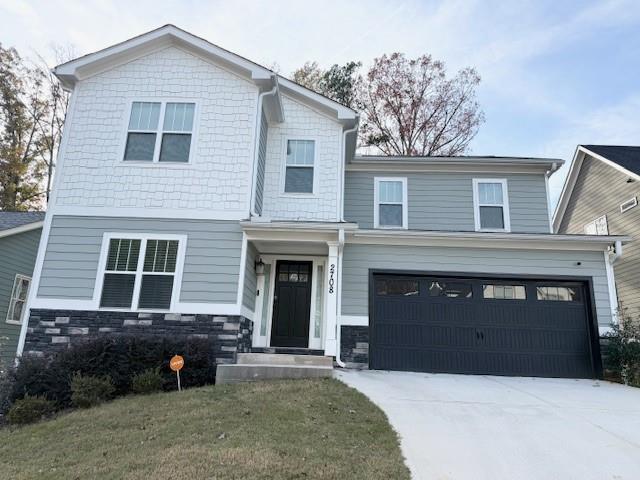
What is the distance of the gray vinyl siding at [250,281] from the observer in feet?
26.9

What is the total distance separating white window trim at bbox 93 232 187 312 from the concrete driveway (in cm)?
339

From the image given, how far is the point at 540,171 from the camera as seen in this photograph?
11.2m

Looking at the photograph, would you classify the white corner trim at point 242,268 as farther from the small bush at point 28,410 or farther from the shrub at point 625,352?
the shrub at point 625,352

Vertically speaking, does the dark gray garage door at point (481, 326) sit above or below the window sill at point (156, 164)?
below

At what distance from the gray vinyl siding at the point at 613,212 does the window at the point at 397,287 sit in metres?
6.32

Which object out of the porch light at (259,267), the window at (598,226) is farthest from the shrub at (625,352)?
the porch light at (259,267)

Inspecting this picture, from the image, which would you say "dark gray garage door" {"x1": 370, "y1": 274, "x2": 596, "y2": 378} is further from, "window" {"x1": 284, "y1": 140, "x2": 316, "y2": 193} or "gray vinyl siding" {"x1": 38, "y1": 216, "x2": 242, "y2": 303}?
"gray vinyl siding" {"x1": 38, "y1": 216, "x2": 242, "y2": 303}

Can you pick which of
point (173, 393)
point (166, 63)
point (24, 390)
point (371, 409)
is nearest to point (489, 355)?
point (371, 409)

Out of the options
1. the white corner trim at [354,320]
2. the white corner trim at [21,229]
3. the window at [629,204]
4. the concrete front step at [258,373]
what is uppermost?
the window at [629,204]

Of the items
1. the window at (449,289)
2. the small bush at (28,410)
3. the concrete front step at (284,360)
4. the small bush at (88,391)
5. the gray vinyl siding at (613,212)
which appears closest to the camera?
the small bush at (28,410)

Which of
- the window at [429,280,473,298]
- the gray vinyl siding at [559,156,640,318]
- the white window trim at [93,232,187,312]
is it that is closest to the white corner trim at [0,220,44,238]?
the white window trim at [93,232,187,312]

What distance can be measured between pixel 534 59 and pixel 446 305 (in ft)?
26.1

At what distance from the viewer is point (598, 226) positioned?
47.3 feet

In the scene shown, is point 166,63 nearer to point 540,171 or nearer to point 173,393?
point 173,393
